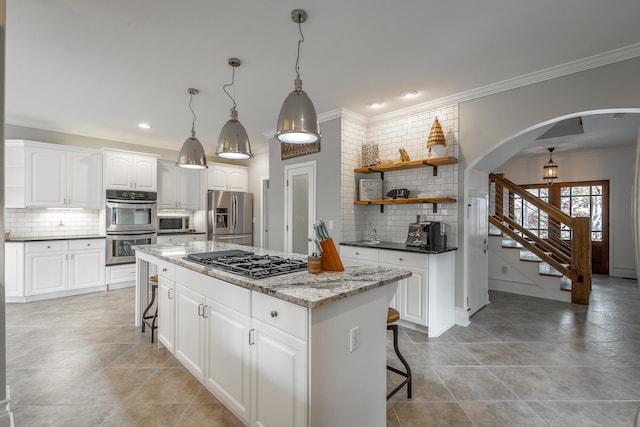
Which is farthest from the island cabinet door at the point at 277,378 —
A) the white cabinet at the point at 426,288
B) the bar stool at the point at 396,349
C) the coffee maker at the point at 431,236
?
the coffee maker at the point at 431,236

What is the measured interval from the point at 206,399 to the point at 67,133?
213 inches

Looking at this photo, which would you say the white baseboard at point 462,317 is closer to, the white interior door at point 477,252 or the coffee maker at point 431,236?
the white interior door at point 477,252

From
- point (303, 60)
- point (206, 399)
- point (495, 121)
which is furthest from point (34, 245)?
point (495, 121)

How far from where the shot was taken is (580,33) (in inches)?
94.3

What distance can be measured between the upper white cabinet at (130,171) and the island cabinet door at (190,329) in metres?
3.76

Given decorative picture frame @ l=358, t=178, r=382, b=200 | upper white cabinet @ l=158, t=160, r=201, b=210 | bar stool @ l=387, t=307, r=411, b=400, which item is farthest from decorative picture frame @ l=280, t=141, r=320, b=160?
bar stool @ l=387, t=307, r=411, b=400

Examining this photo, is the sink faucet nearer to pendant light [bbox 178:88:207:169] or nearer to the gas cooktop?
→ the gas cooktop

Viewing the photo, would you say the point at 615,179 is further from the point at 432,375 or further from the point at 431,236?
the point at 432,375

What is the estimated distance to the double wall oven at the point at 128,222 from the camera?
5145 mm

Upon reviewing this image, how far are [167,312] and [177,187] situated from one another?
3929 millimetres

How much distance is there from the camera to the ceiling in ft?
7.04

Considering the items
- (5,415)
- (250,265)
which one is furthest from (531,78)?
(5,415)

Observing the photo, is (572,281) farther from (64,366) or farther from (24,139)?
(24,139)

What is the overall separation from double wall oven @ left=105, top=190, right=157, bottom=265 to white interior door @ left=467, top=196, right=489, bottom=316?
5.25m
